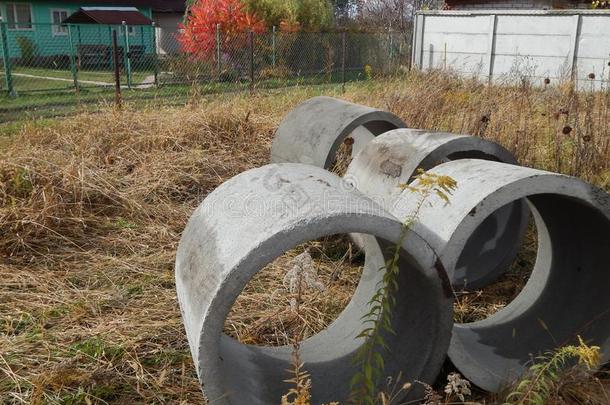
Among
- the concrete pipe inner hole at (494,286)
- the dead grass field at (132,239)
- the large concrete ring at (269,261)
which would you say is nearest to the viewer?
the large concrete ring at (269,261)

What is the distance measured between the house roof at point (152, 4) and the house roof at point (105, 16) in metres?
1.16

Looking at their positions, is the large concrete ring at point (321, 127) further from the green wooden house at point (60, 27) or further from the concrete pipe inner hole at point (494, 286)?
the green wooden house at point (60, 27)

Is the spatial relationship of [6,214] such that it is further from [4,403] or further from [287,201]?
[287,201]

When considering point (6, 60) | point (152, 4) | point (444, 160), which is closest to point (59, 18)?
point (152, 4)

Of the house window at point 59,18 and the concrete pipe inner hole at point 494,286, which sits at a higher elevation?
the house window at point 59,18

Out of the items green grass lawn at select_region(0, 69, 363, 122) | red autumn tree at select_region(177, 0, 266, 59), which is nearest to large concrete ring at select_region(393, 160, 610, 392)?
green grass lawn at select_region(0, 69, 363, 122)

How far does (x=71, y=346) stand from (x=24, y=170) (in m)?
2.26

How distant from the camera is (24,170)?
4.54 metres

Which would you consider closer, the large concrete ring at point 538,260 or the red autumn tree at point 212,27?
the large concrete ring at point 538,260

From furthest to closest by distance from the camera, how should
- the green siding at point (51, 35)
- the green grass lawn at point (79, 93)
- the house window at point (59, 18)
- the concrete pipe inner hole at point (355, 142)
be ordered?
the house window at point (59, 18) → the green siding at point (51, 35) → the green grass lawn at point (79, 93) → the concrete pipe inner hole at point (355, 142)

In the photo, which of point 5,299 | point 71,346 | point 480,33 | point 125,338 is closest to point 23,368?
point 71,346

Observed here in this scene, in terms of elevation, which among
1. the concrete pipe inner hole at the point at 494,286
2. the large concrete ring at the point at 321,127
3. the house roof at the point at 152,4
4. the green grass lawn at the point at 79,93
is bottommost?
the concrete pipe inner hole at the point at 494,286

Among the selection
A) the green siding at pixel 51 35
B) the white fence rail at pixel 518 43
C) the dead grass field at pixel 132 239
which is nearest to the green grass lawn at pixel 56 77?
the green siding at pixel 51 35

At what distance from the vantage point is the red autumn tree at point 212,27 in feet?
49.9
